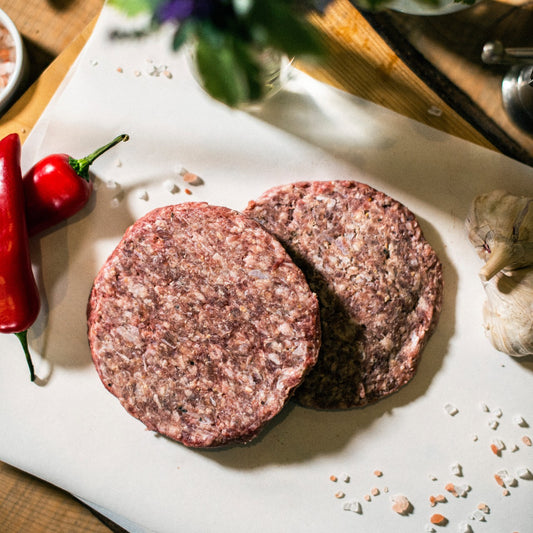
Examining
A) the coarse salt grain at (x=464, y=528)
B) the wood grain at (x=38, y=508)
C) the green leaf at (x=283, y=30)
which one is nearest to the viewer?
the green leaf at (x=283, y=30)

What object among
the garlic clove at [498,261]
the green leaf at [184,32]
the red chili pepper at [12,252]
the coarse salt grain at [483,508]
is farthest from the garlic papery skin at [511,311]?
the red chili pepper at [12,252]

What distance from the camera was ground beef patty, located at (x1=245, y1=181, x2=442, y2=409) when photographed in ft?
6.43

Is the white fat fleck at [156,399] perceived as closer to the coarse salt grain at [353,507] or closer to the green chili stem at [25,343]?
the green chili stem at [25,343]

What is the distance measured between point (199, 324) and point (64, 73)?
3.88 ft

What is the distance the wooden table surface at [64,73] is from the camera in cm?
211

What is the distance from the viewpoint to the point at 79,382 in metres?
2.13

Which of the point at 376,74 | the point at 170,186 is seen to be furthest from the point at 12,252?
the point at 376,74

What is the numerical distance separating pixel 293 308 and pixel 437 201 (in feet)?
2.45

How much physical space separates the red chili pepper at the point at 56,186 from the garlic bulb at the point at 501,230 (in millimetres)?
1319

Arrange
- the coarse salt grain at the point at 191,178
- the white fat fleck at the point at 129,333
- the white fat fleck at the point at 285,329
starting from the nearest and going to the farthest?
the white fat fleck at the point at 285,329
the white fat fleck at the point at 129,333
the coarse salt grain at the point at 191,178

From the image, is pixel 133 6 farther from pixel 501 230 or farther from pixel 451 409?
pixel 451 409

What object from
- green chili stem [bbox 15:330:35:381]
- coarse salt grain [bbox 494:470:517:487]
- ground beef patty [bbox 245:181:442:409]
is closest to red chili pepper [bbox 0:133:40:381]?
green chili stem [bbox 15:330:35:381]

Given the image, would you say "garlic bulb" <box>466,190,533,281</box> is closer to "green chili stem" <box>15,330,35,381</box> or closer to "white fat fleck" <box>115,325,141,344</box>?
"white fat fleck" <box>115,325,141,344</box>

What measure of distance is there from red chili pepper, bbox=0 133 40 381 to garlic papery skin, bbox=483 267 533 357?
1661 millimetres
